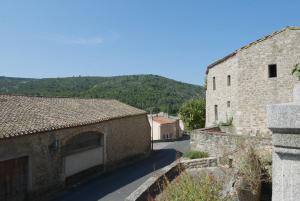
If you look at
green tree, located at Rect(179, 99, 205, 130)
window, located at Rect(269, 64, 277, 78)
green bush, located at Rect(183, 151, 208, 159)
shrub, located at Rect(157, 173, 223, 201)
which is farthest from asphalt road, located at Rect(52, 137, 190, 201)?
green tree, located at Rect(179, 99, 205, 130)

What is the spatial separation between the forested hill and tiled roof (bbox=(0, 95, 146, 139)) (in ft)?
200

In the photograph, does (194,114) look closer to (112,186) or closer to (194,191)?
(112,186)

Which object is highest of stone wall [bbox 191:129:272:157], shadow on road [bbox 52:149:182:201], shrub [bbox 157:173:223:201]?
shrub [bbox 157:173:223:201]

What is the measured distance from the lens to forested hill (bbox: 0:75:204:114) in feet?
311

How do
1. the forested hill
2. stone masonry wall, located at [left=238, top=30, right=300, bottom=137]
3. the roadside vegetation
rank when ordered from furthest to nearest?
the forested hill < stone masonry wall, located at [left=238, top=30, right=300, bottom=137] < the roadside vegetation

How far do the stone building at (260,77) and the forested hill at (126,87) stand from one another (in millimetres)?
63219

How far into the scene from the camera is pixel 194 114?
39.0 metres

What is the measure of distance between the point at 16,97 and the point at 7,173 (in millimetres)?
7089

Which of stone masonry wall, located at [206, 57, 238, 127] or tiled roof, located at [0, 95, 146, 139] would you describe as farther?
stone masonry wall, located at [206, 57, 238, 127]

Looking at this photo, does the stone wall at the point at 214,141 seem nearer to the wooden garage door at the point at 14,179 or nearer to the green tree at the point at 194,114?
the wooden garage door at the point at 14,179

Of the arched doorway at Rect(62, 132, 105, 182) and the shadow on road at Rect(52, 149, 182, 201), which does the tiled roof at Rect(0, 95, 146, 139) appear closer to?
the arched doorway at Rect(62, 132, 105, 182)

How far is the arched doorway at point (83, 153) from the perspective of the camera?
1827 centimetres

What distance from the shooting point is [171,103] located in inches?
3878

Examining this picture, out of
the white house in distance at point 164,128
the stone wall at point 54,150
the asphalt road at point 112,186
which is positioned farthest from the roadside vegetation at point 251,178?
the white house in distance at point 164,128
